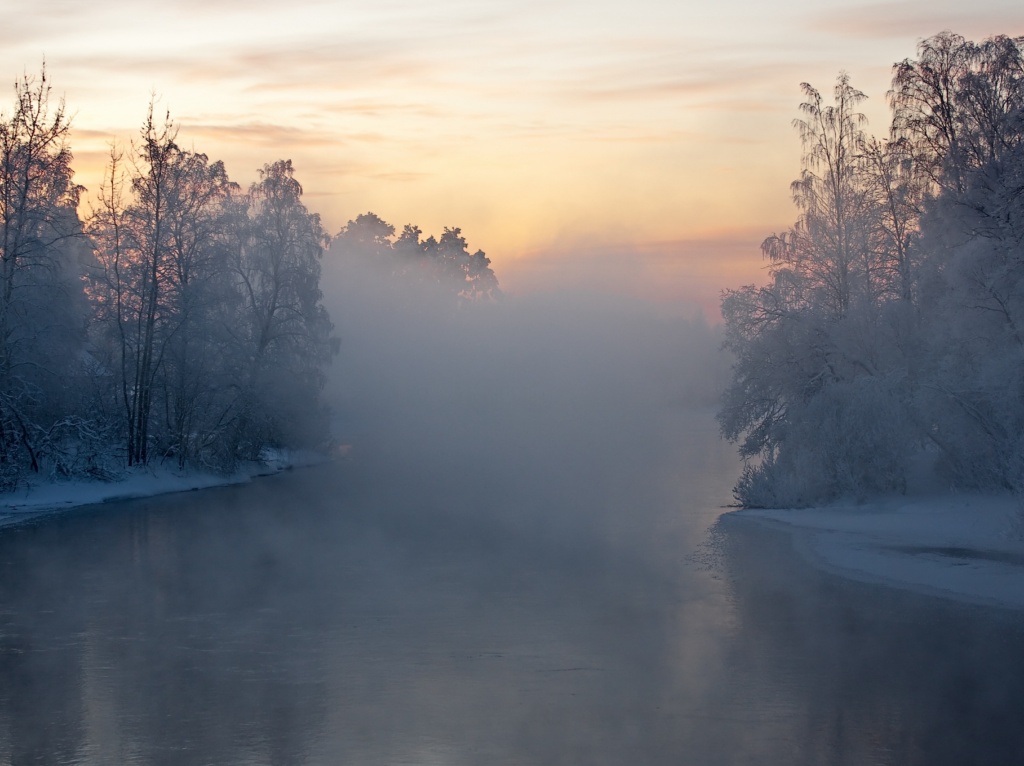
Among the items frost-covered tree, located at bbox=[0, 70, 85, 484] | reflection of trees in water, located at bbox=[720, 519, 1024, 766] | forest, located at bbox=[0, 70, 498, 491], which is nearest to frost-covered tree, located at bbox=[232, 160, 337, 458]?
forest, located at bbox=[0, 70, 498, 491]

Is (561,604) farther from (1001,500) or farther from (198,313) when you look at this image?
(198,313)

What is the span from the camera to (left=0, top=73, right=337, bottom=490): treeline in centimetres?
3059

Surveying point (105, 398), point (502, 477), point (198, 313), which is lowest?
point (502, 477)

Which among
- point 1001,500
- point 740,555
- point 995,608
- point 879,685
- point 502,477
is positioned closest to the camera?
point 879,685

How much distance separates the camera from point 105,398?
118 feet

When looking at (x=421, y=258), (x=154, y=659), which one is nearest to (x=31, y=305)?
(x=154, y=659)

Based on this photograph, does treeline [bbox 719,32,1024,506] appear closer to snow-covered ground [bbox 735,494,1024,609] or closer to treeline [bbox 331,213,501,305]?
snow-covered ground [bbox 735,494,1024,609]

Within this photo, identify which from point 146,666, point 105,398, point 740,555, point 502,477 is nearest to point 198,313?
point 105,398

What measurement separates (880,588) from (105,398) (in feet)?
92.3

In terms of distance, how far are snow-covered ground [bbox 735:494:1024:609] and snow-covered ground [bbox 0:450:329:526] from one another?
18.7m

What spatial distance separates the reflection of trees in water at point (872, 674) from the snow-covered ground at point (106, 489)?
19694 millimetres

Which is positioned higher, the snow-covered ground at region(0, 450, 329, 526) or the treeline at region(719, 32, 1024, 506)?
the treeline at region(719, 32, 1024, 506)

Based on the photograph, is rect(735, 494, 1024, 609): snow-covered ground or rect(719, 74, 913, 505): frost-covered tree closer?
rect(735, 494, 1024, 609): snow-covered ground

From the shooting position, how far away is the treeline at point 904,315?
22.0 m
